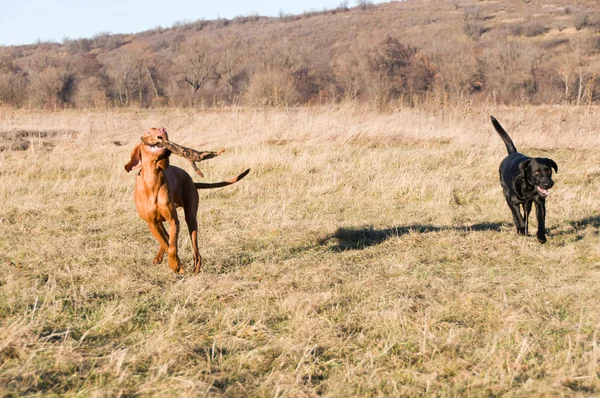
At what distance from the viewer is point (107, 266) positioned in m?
4.57

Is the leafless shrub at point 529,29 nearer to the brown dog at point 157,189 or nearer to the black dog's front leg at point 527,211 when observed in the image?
the black dog's front leg at point 527,211

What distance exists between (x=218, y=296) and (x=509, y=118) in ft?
39.3

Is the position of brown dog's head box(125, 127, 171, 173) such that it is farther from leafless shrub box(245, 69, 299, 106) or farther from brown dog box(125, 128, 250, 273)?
leafless shrub box(245, 69, 299, 106)

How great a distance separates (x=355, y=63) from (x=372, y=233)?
29.7 metres

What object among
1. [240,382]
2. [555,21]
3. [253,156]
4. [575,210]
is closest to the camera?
[240,382]

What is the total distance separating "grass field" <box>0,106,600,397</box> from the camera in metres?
2.81

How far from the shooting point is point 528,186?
5922mm

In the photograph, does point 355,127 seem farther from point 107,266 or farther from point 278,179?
point 107,266

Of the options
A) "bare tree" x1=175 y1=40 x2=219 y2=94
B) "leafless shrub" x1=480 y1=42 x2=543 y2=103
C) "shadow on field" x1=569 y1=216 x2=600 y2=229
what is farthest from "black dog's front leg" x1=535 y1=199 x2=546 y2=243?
"bare tree" x1=175 y1=40 x2=219 y2=94

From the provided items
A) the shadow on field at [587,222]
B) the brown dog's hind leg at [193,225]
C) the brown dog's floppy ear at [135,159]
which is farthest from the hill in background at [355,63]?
the brown dog's floppy ear at [135,159]

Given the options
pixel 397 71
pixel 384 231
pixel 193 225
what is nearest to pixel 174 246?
pixel 193 225

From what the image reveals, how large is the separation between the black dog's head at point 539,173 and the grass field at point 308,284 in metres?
0.54

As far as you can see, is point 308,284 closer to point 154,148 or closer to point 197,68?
point 154,148

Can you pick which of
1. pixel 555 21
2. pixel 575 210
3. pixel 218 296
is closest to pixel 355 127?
pixel 575 210
